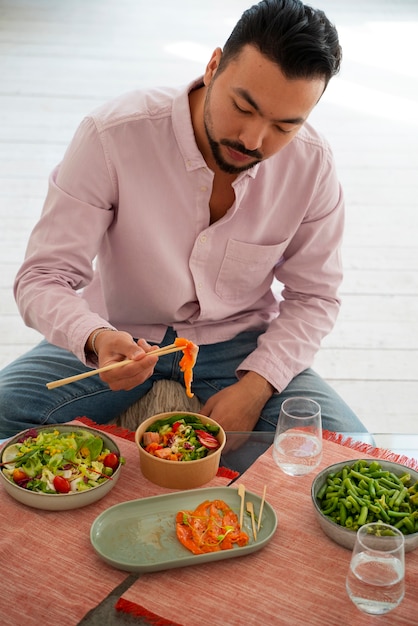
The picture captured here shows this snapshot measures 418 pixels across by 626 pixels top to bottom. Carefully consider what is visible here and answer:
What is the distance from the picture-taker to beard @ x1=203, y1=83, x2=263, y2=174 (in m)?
1.78

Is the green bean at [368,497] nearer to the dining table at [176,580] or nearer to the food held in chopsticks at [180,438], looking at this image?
the dining table at [176,580]

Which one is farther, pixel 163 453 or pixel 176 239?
pixel 176 239

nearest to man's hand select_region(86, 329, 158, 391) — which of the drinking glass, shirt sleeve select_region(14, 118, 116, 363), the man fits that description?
the man

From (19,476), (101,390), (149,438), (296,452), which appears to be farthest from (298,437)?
(101,390)

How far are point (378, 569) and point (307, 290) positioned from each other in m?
1.05

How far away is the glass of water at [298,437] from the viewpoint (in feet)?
4.90

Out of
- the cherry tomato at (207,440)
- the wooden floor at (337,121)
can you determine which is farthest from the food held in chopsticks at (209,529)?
the wooden floor at (337,121)

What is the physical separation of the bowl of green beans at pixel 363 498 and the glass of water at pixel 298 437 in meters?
0.07

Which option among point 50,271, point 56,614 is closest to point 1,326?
point 50,271

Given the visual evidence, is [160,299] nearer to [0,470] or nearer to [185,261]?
[185,261]

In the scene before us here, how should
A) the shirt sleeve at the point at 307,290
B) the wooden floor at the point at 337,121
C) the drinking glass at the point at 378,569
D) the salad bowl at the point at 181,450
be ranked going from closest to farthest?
the drinking glass at the point at 378,569, the salad bowl at the point at 181,450, the shirt sleeve at the point at 307,290, the wooden floor at the point at 337,121

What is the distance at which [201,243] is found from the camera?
6.47 feet

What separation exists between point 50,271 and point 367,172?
2917mm

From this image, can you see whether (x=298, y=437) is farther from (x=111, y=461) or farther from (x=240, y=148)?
(x=240, y=148)
